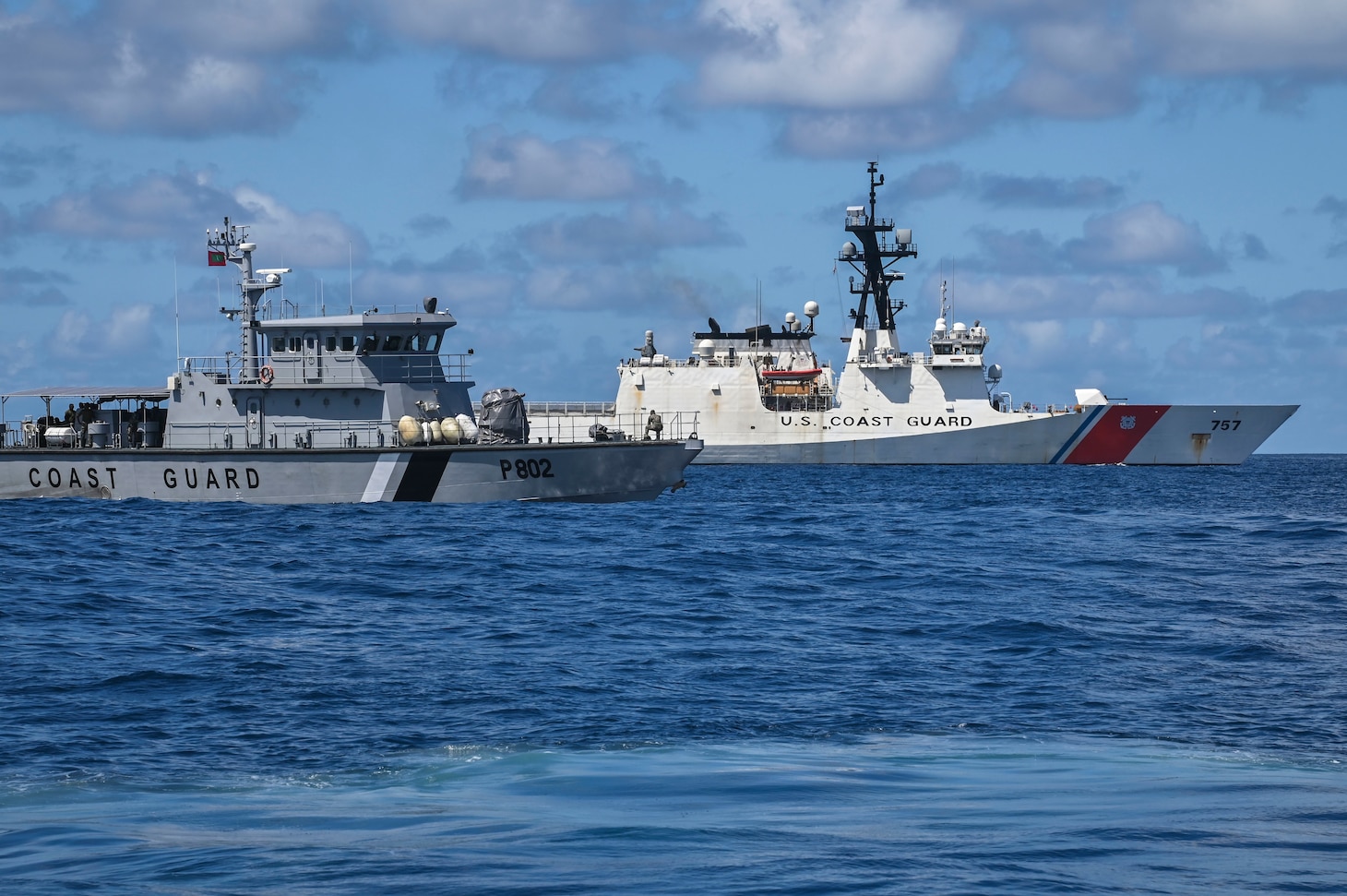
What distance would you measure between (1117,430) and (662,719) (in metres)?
60.3

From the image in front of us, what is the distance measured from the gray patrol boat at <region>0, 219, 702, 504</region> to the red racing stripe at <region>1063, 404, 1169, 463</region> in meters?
37.8

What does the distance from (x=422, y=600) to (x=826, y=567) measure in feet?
25.2

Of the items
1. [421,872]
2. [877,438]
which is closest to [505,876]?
[421,872]

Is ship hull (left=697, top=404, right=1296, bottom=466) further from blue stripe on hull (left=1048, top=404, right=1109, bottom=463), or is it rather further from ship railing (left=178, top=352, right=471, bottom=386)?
ship railing (left=178, top=352, right=471, bottom=386)

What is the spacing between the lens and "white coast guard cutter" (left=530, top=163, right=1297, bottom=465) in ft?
225

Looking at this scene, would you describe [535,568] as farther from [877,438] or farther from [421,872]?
[877,438]

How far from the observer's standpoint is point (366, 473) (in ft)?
107

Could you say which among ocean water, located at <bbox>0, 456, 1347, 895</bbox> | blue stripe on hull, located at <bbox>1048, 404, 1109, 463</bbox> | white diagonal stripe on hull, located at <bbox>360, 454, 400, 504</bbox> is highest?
blue stripe on hull, located at <bbox>1048, 404, 1109, 463</bbox>

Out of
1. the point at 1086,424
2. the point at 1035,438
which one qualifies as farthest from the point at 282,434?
the point at 1086,424

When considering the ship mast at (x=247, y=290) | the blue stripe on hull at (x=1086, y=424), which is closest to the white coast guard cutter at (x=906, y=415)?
the blue stripe on hull at (x=1086, y=424)

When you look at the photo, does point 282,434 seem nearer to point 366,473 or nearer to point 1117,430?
point 366,473

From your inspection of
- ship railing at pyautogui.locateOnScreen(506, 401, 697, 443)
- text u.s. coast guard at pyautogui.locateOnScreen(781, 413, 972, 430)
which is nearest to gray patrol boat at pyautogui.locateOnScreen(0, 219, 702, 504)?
ship railing at pyautogui.locateOnScreen(506, 401, 697, 443)

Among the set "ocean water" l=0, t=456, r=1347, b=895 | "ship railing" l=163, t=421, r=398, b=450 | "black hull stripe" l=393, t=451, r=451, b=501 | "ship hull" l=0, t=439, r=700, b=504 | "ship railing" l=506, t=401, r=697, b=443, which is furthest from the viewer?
"ship railing" l=506, t=401, r=697, b=443

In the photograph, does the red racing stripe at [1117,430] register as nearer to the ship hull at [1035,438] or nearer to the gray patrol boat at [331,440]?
the ship hull at [1035,438]
